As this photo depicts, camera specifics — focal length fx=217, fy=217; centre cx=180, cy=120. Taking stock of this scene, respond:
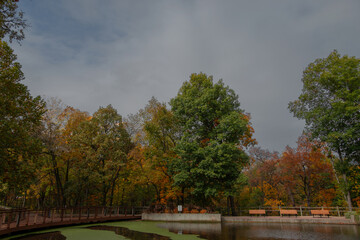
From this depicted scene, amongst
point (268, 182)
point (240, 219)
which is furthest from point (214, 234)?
point (268, 182)

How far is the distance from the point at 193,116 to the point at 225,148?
5544 millimetres

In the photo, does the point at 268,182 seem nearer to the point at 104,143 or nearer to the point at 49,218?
the point at 104,143

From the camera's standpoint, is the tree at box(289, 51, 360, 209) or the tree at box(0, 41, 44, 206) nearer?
the tree at box(0, 41, 44, 206)

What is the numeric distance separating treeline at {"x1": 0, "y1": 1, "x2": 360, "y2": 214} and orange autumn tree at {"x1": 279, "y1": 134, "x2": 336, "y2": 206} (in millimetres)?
120

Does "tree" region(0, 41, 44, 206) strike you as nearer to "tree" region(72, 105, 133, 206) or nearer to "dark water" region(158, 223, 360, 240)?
"dark water" region(158, 223, 360, 240)

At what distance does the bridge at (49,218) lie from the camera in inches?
445

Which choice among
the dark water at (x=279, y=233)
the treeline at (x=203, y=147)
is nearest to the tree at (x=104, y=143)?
the treeline at (x=203, y=147)

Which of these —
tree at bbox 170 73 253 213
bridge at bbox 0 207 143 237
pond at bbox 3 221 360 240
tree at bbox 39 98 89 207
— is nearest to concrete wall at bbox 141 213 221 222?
tree at bbox 170 73 253 213

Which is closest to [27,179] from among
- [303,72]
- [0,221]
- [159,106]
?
[0,221]

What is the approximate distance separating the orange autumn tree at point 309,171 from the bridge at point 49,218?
19603 mm

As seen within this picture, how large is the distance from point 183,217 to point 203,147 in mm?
7497

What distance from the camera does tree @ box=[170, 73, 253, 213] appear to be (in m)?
20.0

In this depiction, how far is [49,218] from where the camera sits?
50.0 ft

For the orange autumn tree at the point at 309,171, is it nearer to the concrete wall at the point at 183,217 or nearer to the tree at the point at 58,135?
the concrete wall at the point at 183,217
